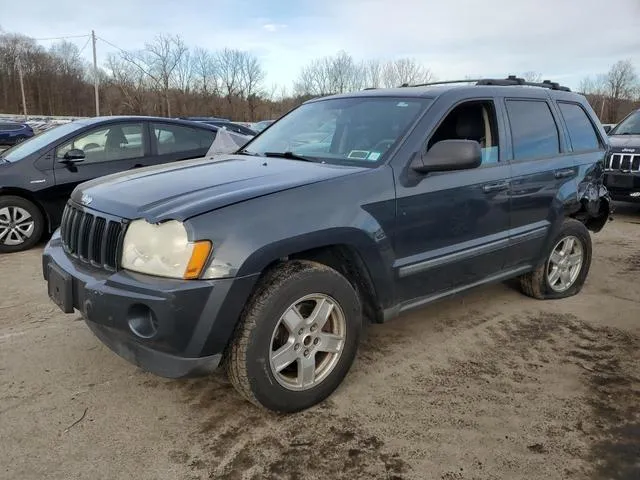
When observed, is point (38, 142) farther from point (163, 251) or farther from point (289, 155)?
point (163, 251)

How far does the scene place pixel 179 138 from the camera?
7.11m

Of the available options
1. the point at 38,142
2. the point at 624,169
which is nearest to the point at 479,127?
the point at 38,142

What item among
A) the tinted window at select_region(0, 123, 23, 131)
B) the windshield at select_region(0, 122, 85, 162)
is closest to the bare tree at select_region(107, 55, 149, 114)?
the tinted window at select_region(0, 123, 23, 131)

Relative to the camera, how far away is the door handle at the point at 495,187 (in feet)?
12.0

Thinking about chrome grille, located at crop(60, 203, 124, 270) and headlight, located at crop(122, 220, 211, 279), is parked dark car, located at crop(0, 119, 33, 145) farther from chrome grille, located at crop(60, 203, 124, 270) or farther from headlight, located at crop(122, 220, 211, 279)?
headlight, located at crop(122, 220, 211, 279)

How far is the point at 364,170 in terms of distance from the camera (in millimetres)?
3057

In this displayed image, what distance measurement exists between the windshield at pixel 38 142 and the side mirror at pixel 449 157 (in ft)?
16.2

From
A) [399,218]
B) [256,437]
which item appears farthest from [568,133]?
[256,437]

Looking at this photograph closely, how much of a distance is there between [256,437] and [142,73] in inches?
2239

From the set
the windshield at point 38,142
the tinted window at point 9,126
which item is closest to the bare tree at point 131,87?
the tinted window at point 9,126

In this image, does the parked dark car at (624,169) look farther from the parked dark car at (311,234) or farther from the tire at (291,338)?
the tire at (291,338)

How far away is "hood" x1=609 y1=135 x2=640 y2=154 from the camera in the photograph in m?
8.24

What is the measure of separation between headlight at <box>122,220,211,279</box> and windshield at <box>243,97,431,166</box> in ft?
4.07

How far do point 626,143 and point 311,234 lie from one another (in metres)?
7.72
